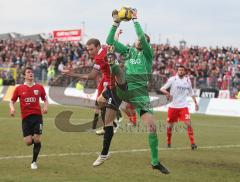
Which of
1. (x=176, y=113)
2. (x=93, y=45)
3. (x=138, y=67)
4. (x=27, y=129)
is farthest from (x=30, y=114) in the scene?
(x=176, y=113)

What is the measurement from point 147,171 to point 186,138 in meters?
7.46

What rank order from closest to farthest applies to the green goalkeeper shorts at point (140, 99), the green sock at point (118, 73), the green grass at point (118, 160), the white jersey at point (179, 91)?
1. the green grass at point (118, 160)
2. the green goalkeeper shorts at point (140, 99)
3. the green sock at point (118, 73)
4. the white jersey at point (179, 91)

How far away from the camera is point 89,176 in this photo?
31.7 ft

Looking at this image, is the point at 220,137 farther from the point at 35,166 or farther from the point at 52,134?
the point at 35,166

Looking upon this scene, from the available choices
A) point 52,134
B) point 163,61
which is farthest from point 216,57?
point 52,134

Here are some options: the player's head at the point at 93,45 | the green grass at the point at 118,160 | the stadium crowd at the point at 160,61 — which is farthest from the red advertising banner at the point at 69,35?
the player's head at the point at 93,45

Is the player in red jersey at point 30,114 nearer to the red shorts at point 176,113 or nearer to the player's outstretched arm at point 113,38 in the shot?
the player's outstretched arm at point 113,38

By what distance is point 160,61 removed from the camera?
129 feet

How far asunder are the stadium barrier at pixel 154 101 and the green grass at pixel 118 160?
11136 mm

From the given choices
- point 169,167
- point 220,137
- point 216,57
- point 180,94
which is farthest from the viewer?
point 216,57

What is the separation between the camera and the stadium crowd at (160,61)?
34.0 metres

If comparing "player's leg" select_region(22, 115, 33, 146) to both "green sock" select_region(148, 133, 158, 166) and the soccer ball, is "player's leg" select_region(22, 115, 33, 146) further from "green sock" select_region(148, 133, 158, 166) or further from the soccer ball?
the soccer ball

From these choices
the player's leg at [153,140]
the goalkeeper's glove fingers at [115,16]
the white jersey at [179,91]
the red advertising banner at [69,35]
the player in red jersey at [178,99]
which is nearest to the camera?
the player's leg at [153,140]

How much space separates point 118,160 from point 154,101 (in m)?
20.8
